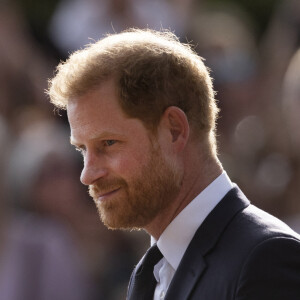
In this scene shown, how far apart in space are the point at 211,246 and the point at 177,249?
20cm

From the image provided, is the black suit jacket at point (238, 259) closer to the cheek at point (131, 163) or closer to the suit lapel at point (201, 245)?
the suit lapel at point (201, 245)

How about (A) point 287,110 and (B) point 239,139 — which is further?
(B) point 239,139

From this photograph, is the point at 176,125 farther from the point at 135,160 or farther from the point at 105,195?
the point at 105,195

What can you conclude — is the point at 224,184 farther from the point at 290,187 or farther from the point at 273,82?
the point at 273,82

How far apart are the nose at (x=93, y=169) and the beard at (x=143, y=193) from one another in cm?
3

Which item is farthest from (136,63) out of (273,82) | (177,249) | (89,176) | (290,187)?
(273,82)

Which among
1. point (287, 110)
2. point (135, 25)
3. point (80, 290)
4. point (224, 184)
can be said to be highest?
point (135, 25)

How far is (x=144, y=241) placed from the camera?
6.59 metres

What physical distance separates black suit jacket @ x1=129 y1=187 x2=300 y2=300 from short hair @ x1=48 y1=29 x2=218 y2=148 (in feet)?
1.30

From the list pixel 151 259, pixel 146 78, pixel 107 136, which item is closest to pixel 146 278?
pixel 151 259

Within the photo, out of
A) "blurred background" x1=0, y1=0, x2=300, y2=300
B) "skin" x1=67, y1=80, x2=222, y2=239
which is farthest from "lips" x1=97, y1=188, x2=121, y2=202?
"blurred background" x1=0, y1=0, x2=300, y2=300

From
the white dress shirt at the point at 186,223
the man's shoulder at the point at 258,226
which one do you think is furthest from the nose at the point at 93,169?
the man's shoulder at the point at 258,226

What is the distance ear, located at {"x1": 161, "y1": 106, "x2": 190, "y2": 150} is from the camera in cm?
328

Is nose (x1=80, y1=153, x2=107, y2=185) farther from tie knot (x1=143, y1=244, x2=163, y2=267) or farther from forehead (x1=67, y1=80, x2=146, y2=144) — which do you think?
tie knot (x1=143, y1=244, x2=163, y2=267)
